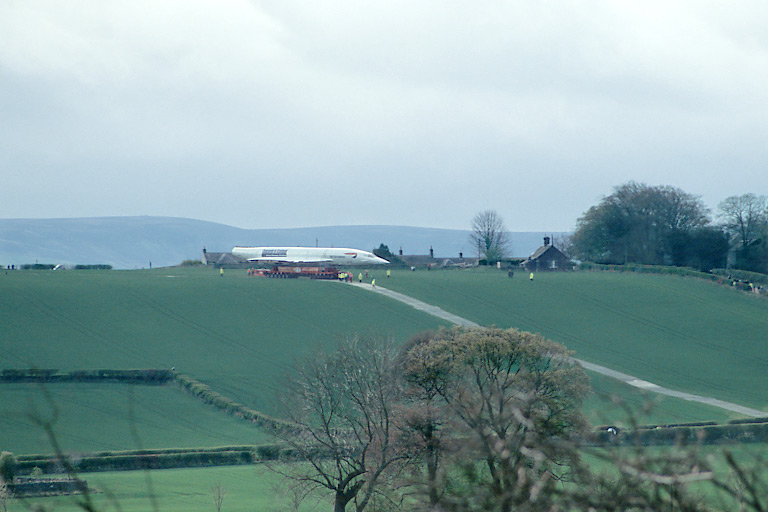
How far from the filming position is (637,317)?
73.4 m

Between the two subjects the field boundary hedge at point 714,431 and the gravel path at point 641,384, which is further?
the gravel path at point 641,384

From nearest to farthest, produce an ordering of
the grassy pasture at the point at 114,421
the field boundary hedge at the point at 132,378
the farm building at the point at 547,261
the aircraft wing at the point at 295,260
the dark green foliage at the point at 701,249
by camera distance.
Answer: the grassy pasture at the point at 114,421
the field boundary hedge at the point at 132,378
the aircraft wing at the point at 295,260
the farm building at the point at 547,261
the dark green foliage at the point at 701,249

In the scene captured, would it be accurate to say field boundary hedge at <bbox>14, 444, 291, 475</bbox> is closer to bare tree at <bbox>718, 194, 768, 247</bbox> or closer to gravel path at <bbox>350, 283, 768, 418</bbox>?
gravel path at <bbox>350, 283, 768, 418</bbox>

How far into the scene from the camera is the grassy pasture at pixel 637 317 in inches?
2249

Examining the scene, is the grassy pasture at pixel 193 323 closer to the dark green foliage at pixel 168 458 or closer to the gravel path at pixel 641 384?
the gravel path at pixel 641 384

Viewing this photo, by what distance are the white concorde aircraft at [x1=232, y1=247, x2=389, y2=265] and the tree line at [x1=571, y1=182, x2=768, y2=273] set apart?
100 ft

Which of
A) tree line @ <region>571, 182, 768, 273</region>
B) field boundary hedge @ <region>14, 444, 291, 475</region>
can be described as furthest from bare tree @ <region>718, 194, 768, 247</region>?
field boundary hedge @ <region>14, 444, 291, 475</region>

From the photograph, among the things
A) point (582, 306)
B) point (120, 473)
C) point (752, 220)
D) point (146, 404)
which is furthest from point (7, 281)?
point (752, 220)

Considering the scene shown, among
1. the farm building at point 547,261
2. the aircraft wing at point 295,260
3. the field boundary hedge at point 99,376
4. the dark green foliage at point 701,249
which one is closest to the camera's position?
the field boundary hedge at point 99,376

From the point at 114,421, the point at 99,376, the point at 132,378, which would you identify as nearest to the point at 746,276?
the point at 132,378

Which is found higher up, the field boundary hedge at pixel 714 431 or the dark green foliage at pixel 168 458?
the field boundary hedge at pixel 714 431

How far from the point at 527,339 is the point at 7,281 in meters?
60.0

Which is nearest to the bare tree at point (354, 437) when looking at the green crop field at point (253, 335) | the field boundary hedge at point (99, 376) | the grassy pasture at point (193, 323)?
the green crop field at point (253, 335)

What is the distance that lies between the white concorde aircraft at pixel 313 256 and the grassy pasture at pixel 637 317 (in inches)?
483
